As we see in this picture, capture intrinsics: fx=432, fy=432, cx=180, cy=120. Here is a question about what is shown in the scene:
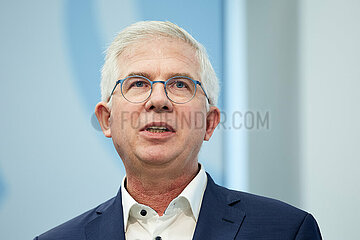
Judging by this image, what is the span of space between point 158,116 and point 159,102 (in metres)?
0.04

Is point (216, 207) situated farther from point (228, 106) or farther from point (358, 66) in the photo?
point (228, 106)

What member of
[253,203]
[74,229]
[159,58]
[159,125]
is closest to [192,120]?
[159,125]

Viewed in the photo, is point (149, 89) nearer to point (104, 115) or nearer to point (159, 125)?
point (159, 125)

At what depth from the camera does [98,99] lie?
2.28 metres

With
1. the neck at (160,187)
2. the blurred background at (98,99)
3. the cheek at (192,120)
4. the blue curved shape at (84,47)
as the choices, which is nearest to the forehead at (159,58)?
the cheek at (192,120)

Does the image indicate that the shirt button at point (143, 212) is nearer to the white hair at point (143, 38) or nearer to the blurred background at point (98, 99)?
the white hair at point (143, 38)

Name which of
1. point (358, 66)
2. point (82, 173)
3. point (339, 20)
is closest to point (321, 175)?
point (358, 66)

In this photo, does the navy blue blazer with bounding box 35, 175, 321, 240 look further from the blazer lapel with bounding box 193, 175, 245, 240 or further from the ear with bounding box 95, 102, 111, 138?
the ear with bounding box 95, 102, 111, 138

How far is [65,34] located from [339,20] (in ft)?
4.44

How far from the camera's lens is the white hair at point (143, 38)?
1452mm

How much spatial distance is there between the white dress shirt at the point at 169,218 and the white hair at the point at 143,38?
0.33m

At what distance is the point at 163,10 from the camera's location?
2418 mm

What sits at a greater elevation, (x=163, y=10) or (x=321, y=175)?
(x=163, y=10)

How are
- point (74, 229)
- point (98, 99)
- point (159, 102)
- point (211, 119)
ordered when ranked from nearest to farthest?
point (159, 102), point (74, 229), point (211, 119), point (98, 99)
